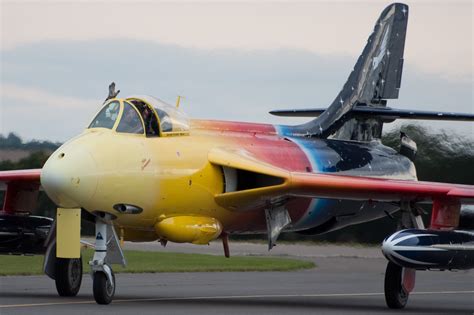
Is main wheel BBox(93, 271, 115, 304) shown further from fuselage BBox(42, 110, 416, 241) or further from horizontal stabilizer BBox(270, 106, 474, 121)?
horizontal stabilizer BBox(270, 106, 474, 121)

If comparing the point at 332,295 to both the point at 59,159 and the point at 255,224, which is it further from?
the point at 59,159

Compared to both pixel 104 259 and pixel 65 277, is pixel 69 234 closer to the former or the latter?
pixel 104 259

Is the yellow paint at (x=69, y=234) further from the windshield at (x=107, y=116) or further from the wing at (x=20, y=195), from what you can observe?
the wing at (x=20, y=195)

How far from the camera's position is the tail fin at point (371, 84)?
20938 millimetres

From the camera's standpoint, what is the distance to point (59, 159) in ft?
51.8

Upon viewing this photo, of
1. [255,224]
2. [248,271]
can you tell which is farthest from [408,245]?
[248,271]

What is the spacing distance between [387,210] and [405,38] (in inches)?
154

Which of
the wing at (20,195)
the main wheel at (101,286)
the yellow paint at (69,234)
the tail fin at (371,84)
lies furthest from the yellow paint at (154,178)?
the tail fin at (371,84)

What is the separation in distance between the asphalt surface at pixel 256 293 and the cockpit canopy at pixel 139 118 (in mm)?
2391

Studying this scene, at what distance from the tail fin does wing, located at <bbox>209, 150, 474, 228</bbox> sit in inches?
114

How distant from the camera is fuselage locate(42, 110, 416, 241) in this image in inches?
626

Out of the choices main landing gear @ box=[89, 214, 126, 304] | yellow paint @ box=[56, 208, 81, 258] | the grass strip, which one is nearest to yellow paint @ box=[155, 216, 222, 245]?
main landing gear @ box=[89, 214, 126, 304]

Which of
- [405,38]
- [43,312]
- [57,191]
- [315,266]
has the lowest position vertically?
[315,266]

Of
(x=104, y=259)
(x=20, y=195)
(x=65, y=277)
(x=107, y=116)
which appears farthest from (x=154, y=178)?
(x=20, y=195)
